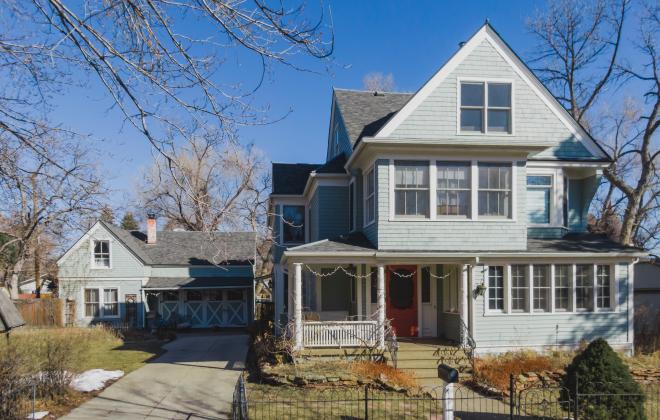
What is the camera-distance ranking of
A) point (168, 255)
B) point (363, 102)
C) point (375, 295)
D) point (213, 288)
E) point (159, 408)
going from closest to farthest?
1. point (159, 408)
2. point (375, 295)
3. point (363, 102)
4. point (213, 288)
5. point (168, 255)

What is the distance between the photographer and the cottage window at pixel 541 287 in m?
15.0

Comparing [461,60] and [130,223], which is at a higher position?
[461,60]

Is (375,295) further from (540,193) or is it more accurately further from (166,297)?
(166,297)

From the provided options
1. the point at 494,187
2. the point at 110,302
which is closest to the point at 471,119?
the point at 494,187

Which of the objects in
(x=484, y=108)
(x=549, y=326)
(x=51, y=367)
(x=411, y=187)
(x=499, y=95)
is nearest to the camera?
(x=51, y=367)

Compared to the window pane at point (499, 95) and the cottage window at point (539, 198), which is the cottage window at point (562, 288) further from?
the window pane at point (499, 95)

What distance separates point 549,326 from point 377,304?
4797 mm

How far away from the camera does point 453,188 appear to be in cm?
1455

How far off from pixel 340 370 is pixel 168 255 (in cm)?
2062

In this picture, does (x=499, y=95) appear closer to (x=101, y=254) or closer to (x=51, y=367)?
(x=51, y=367)

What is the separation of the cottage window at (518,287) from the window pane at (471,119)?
4.04 meters

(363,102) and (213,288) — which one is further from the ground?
(363,102)

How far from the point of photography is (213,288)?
28516 millimetres

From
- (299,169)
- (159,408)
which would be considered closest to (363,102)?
(299,169)
